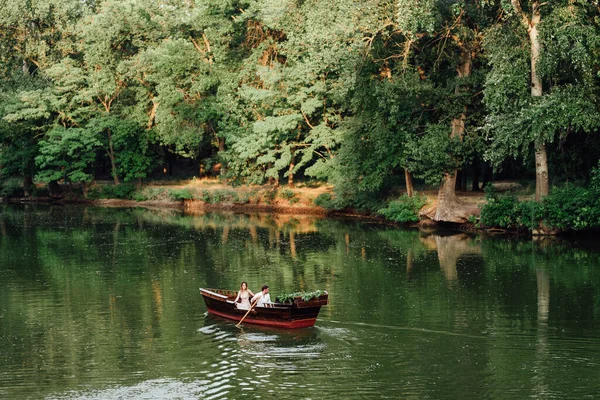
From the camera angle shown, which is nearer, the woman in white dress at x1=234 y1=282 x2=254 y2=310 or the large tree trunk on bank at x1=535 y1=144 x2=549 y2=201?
the woman in white dress at x1=234 y1=282 x2=254 y2=310

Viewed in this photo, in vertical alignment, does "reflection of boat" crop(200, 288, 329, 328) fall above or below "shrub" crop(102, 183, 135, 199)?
below

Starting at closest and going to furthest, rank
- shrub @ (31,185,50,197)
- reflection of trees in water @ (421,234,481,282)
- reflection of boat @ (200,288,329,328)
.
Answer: reflection of boat @ (200,288,329,328) → reflection of trees in water @ (421,234,481,282) → shrub @ (31,185,50,197)

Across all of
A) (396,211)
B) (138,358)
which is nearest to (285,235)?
(396,211)

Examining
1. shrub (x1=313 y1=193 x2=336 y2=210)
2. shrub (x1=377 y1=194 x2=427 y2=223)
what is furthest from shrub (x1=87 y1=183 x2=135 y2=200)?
shrub (x1=377 y1=194 x2=427 y2=223)

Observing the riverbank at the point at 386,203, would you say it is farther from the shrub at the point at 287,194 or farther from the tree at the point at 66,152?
the tree at the point at 66,152

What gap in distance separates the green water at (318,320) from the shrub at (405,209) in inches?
138

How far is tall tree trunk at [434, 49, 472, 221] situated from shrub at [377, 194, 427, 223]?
171 cm

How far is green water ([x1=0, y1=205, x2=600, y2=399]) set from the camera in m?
21.0

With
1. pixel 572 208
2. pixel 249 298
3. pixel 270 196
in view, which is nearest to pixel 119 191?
pixel 270 196

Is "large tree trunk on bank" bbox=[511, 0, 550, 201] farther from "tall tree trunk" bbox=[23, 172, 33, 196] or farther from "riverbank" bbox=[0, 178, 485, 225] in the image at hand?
"tall tree trunk" bbox=[23, 172, 33, 196]

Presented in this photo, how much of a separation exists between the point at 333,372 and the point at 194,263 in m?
17.9

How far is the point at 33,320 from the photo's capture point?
27984 mm

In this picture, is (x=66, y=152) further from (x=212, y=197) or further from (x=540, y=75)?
(x=540, y=75)

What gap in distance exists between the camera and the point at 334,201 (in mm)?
56406
